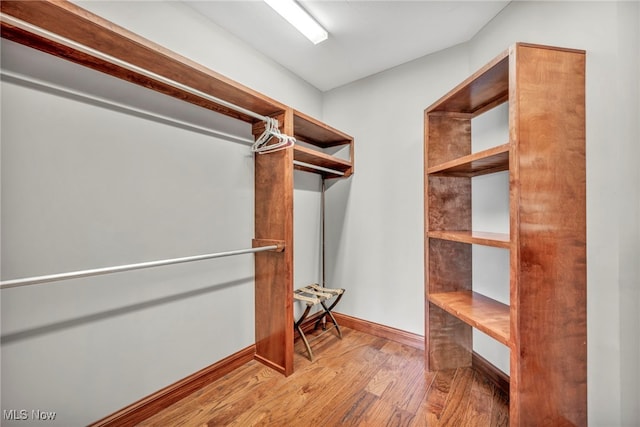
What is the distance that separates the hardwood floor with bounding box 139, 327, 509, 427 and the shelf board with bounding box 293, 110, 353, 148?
6.16ft

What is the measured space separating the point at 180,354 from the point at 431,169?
6.63 ft

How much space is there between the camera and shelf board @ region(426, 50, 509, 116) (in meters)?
1.24

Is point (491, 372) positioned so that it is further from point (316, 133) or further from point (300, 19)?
point (300, 19)

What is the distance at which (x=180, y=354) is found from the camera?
1543 mm

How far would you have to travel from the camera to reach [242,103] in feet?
5.50

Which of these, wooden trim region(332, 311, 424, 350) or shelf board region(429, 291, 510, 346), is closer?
shelf board region(429, 291, 510, 346)

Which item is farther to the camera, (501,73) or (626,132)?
(501,73)

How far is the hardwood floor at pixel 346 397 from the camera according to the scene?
1.37 m

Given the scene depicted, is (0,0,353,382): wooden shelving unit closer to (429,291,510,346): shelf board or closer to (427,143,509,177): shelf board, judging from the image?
(427,143,509,177): shelf board

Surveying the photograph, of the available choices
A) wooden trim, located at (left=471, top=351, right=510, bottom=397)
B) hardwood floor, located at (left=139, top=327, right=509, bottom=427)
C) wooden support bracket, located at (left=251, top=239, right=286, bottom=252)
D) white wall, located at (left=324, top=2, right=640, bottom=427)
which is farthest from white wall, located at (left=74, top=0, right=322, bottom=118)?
wooden trim, located at (left=471, top=351, right=510, bottom=397)

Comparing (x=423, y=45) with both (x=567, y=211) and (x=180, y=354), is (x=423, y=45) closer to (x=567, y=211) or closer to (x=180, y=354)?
(x=567, y=211)

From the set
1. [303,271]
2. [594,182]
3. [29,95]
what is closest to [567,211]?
[594,182]

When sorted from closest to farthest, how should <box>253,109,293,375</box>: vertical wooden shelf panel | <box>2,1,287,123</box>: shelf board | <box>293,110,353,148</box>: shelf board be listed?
<box>2,1,287,123</box>: shelf board
<box>253,109,293,375</box>: vertical wooden shelf panel
<box>293,110,353,148</box>: shelf board

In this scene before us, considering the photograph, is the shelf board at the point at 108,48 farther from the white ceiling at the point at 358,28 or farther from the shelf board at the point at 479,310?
the shelf board at the point at 479,310
